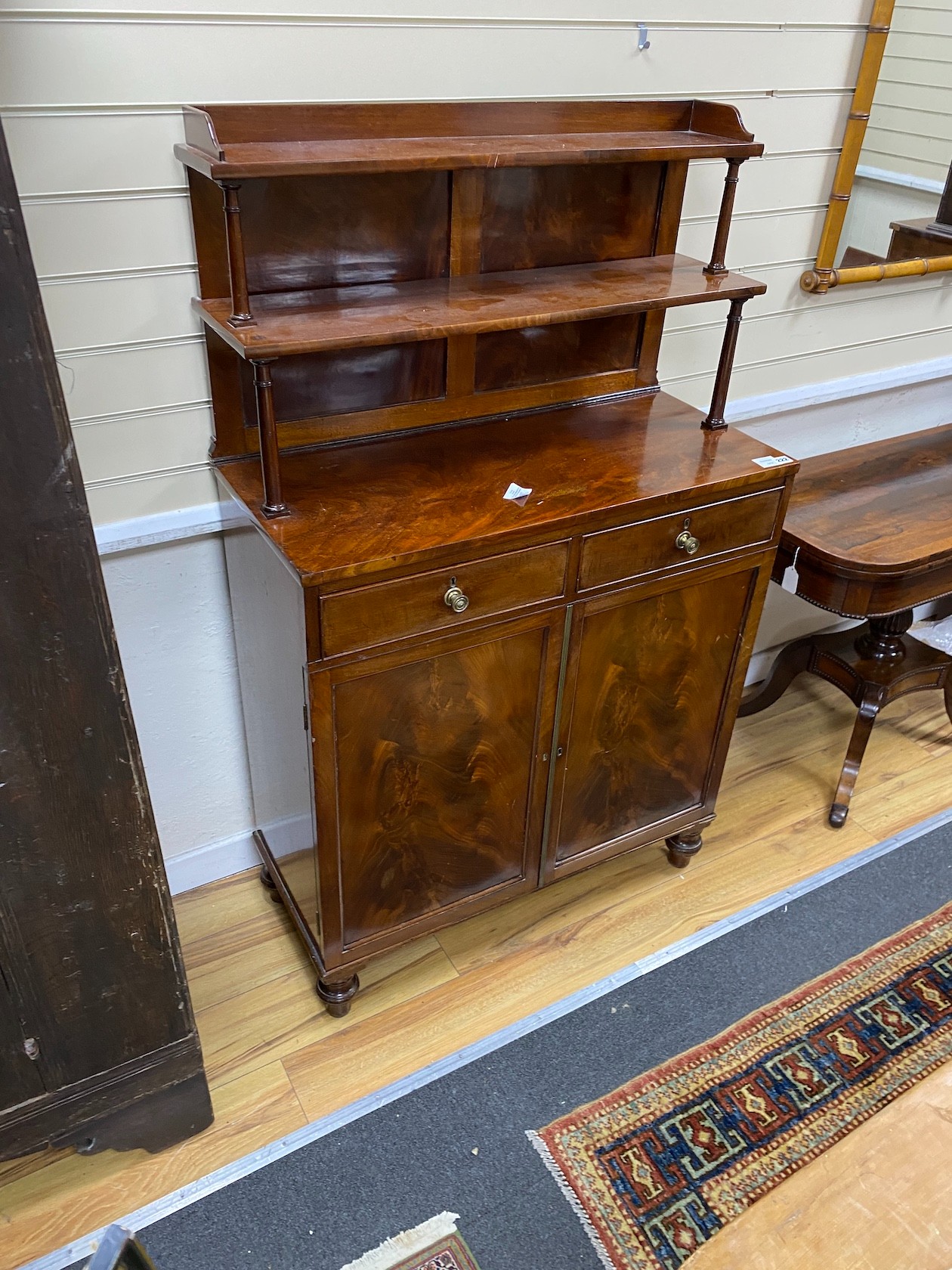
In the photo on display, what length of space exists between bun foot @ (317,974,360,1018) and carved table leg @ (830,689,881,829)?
3.99 ft

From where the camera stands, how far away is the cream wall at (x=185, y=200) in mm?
1330

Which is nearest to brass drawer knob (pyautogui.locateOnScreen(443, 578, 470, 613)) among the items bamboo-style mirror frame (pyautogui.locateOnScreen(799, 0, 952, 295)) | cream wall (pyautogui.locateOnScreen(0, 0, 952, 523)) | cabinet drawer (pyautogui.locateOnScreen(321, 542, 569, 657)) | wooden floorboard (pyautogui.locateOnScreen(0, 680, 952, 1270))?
cabinet drawer (pyautogui.locateOnScreen(321, 542, 569, 657))

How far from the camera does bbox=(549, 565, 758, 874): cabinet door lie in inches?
66.7

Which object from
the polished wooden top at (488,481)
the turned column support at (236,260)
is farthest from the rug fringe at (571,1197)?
the turned column support at (236,260)

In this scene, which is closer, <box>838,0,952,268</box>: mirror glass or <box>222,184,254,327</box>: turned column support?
<box>222,184,254,327</box>: turned column support

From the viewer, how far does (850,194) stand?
2.03m

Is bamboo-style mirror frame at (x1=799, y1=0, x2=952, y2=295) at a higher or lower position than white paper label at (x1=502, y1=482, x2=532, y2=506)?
higher

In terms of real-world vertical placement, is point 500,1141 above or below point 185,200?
below

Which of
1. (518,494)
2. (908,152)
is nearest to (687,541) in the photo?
(518,494)

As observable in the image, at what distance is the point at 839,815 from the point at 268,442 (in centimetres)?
165

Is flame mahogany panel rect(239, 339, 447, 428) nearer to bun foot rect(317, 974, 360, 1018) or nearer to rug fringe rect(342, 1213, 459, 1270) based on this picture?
bun foot rect(317, 974, 360, 1018)

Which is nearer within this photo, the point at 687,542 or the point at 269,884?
the point at 687,542

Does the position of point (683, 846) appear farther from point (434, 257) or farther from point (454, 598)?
point (434, 257)

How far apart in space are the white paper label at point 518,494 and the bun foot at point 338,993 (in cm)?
93
